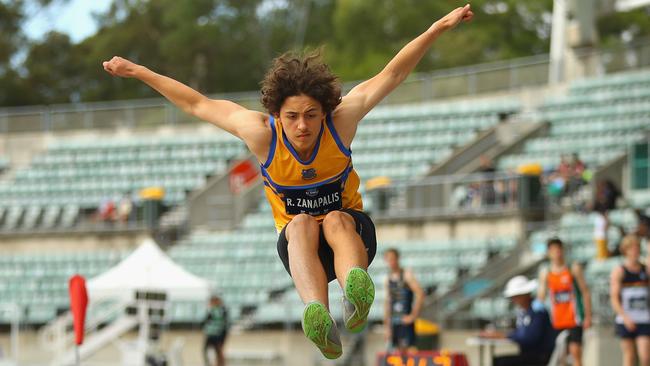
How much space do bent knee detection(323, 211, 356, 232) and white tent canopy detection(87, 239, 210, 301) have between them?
11.4 metres

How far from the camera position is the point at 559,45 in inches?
1147

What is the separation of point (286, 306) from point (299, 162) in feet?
49.3

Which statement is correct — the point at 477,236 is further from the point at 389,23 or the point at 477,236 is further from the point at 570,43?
the point at 389,23

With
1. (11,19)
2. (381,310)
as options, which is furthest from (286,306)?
(11,19)

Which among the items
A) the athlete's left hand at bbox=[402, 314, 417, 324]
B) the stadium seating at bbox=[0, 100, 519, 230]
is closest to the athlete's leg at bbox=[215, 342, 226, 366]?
the athlete's left hand at bbox=[402, 314, 417, 324]

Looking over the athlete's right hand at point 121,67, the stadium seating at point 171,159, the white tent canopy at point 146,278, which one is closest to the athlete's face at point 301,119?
the athlete's right hand at point 121,67

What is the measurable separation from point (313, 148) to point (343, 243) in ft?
2.19

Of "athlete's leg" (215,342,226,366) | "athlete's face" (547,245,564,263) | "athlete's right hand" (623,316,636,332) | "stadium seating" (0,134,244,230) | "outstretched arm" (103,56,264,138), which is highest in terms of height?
"stadium seating" (0,134,244,230)

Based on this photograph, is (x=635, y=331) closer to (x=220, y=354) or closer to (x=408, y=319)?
(x=408, y=319)

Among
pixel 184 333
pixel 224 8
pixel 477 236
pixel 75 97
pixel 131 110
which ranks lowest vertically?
pixel 184 333

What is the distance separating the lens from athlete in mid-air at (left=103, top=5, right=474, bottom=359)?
8492 millimetres

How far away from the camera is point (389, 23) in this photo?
52.9 m

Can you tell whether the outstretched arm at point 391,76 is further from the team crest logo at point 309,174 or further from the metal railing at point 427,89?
the metal railing at point 427,89

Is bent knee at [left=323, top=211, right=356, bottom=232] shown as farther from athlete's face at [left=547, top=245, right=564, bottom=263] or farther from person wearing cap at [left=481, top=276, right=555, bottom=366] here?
athlete's face at [left=547, top=245, right=564, bottom=263]
